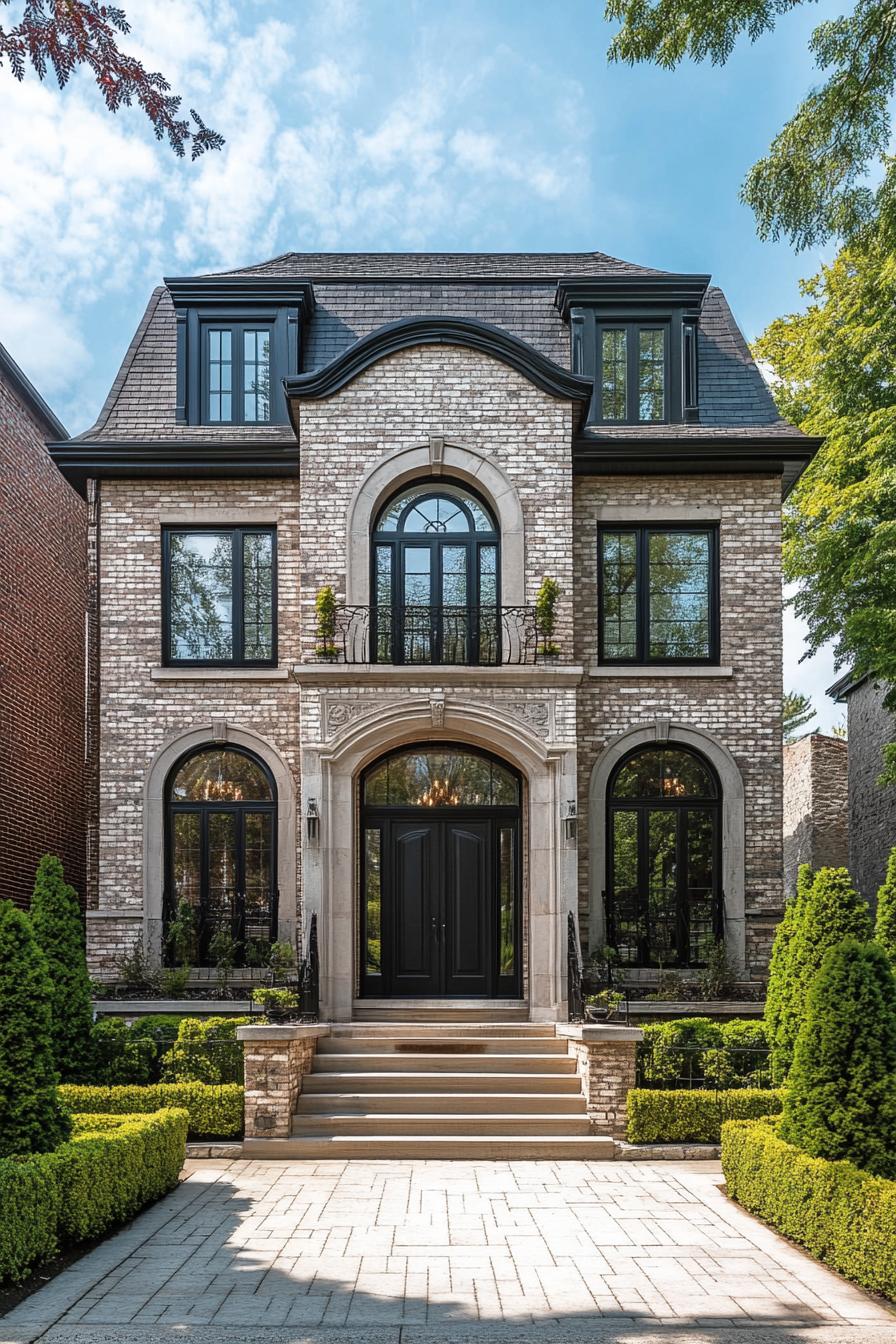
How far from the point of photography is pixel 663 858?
1436 cm

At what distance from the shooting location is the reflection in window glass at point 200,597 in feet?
48.4

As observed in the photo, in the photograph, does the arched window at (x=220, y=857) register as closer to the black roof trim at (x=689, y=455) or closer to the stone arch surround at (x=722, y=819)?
the stone arch surround at (x=722, y=819)

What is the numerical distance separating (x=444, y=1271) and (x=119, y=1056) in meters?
5.13

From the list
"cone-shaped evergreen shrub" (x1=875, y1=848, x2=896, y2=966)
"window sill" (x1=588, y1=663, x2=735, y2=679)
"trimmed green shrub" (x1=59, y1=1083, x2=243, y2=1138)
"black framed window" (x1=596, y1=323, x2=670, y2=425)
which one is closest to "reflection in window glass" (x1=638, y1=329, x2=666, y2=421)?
"black framed window" (x1=596, y1=323, x2=670, y2=425)

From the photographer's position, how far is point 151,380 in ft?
51.0

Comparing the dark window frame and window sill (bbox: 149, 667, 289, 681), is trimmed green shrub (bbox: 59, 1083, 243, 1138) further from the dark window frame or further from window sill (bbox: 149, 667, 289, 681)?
the dark window frame

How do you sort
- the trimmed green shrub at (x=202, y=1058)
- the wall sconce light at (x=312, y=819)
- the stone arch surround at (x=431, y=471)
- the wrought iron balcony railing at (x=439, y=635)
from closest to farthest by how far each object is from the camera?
the trimmed green shrub at (x=202, y=1058)
the wall sconce light at (x=312, y=819)
the wrought iron balcony railing at (x=439, y=635)
the stone arch surround at (x=431, y=471)

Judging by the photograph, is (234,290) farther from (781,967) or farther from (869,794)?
(869,794)

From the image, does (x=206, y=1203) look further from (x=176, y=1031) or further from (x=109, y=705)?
(x=109, y=705)

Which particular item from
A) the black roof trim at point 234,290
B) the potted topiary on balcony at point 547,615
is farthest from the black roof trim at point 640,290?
the potted topiary on balcony at point 547,615

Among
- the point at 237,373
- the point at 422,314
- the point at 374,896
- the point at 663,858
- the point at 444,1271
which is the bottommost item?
the point at 444,1271

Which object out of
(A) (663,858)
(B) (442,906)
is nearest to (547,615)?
(A) (663,858)

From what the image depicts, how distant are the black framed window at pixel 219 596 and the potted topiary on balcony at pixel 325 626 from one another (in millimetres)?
1188

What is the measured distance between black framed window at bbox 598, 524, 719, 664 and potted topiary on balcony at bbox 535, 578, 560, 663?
1189mm
